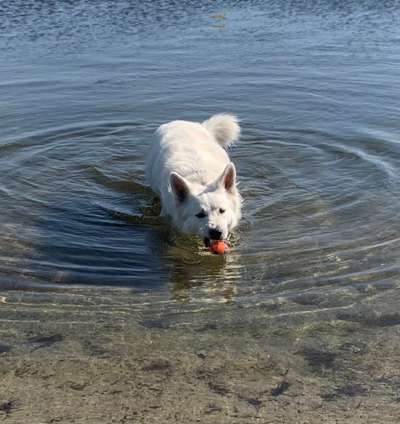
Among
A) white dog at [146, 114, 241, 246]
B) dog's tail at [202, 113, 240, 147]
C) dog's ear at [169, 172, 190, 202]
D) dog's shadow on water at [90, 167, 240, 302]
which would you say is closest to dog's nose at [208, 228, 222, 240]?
white dog at [146, 114, 241, 246]

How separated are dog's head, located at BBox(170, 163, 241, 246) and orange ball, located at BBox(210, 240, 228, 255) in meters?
0.04

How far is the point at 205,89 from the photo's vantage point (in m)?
13.3

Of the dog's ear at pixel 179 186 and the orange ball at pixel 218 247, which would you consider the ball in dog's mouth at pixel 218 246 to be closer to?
the orange ball at pixel 218 247

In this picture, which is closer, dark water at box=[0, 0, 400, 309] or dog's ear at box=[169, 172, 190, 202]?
dark water at box=[0, 0, 400, 309]

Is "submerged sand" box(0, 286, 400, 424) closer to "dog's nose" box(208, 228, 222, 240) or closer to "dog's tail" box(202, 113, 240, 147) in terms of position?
"dog's nose" box(208, 228, 222, 240)

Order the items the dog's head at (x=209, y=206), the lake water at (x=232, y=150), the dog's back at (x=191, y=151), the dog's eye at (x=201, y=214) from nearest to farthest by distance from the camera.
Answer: the lake water at (x=232, y=150)
the dog's head at (x=209, y=206)
the dog's eye at (x=201, y=214)
the dog's back at (x=191, y=151)

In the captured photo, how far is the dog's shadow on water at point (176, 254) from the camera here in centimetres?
638

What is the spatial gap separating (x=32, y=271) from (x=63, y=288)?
1.87ft

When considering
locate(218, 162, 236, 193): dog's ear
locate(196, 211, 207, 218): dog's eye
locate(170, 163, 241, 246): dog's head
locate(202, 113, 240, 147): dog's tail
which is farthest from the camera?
locate(202, 113, 240, 147): dog's tail

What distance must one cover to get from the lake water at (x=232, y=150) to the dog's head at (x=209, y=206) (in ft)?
0.81

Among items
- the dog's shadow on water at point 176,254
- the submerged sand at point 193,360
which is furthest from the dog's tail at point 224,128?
the submerged sand at point 193,360

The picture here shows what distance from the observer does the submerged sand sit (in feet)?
14.8

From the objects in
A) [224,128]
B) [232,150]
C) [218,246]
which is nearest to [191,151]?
[224,128]

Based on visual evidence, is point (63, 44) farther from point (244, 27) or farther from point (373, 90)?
point (373, 90)
